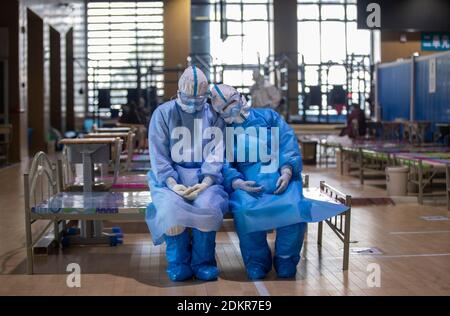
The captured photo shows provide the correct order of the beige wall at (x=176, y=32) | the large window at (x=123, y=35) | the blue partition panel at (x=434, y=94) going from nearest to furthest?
the blue partition panel at (x=434, y=94)
the beige wall at (x=176, y=32)
the large window at (x=123, y=35)

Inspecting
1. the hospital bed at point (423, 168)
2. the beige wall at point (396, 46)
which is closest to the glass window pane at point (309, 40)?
the beige wall at point (396, 46)

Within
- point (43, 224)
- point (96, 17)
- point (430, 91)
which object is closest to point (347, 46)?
point (96, 17)

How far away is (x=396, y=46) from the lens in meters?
26.4

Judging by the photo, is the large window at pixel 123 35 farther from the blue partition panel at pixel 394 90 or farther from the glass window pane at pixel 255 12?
the blue partition panel at pixel 394 90

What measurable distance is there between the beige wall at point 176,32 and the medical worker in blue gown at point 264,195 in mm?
18732

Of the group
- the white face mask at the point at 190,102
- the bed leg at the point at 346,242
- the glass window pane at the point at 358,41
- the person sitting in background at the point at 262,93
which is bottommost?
the bed leg at the point at 346,242

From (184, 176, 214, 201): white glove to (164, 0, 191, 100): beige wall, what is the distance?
1906 centimetres

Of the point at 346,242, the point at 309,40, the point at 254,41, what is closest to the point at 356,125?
the point at 346,242

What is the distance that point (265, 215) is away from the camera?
16.8 feet

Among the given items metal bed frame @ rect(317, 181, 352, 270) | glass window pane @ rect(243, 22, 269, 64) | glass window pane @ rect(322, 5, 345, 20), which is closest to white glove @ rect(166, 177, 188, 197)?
metal bed frame @ rect(317, 181, 352, 270)

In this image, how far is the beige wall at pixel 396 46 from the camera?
995 inches

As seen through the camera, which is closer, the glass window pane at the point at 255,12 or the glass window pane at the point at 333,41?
the glass window pane at the point at 255,12

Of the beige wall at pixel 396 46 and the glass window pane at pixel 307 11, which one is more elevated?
A: the glass window pane at pixel 307 11

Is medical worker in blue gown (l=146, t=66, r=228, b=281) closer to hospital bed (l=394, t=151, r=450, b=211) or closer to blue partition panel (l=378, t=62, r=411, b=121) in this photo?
hospital bed (l=394, t=151, r=450, b=211)
